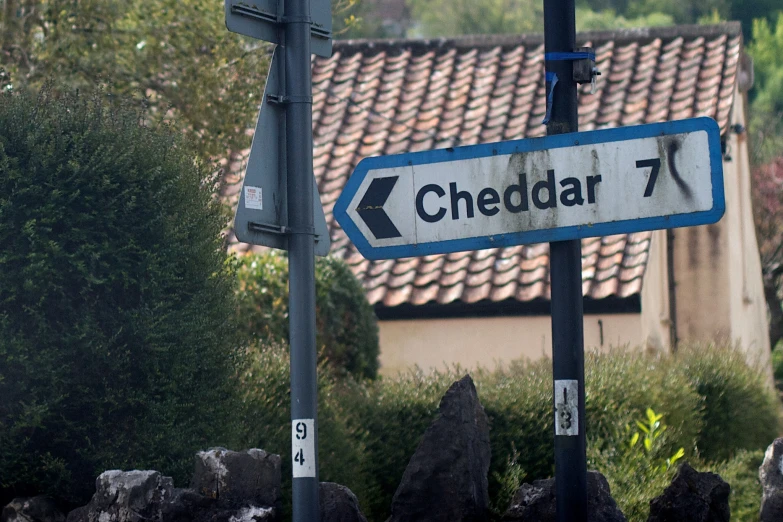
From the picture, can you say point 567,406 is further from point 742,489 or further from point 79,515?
point 742,489

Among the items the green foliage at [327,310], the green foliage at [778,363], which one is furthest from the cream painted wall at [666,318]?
the green foliage at [778,363]

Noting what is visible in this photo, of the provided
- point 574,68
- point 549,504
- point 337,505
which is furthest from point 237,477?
point 574,68

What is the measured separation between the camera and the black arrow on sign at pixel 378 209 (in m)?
4.49

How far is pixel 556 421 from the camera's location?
4.23 meters

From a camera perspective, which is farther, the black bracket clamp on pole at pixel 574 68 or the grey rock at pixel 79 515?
the grey rock at pixel 79 515

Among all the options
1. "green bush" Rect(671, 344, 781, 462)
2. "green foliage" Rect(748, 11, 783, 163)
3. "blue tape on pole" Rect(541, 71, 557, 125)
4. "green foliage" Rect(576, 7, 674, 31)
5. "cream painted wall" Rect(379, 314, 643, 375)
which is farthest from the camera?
"green foliage" Rect(576, 7, 674, 31)

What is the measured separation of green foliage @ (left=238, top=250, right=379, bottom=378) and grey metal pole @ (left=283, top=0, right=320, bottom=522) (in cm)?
673

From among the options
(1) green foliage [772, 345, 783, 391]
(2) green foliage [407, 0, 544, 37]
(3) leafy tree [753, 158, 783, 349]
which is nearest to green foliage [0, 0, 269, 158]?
(3) leafy tree [753, 158, 783, 349]

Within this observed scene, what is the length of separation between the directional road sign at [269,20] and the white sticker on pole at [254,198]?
1.95 ft

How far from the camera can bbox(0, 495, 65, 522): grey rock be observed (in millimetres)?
6039

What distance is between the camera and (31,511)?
6070 mm

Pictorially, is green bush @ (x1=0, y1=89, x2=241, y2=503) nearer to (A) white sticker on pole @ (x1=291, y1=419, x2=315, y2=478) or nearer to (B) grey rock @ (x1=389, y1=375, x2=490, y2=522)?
→ (B) grey rock @ (x1=389, y1=375, x2=490, y2=522)

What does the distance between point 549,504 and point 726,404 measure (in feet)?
21.7

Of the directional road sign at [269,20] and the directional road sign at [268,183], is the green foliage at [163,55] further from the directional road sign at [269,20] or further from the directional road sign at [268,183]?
the directional road sign at [268,183]
